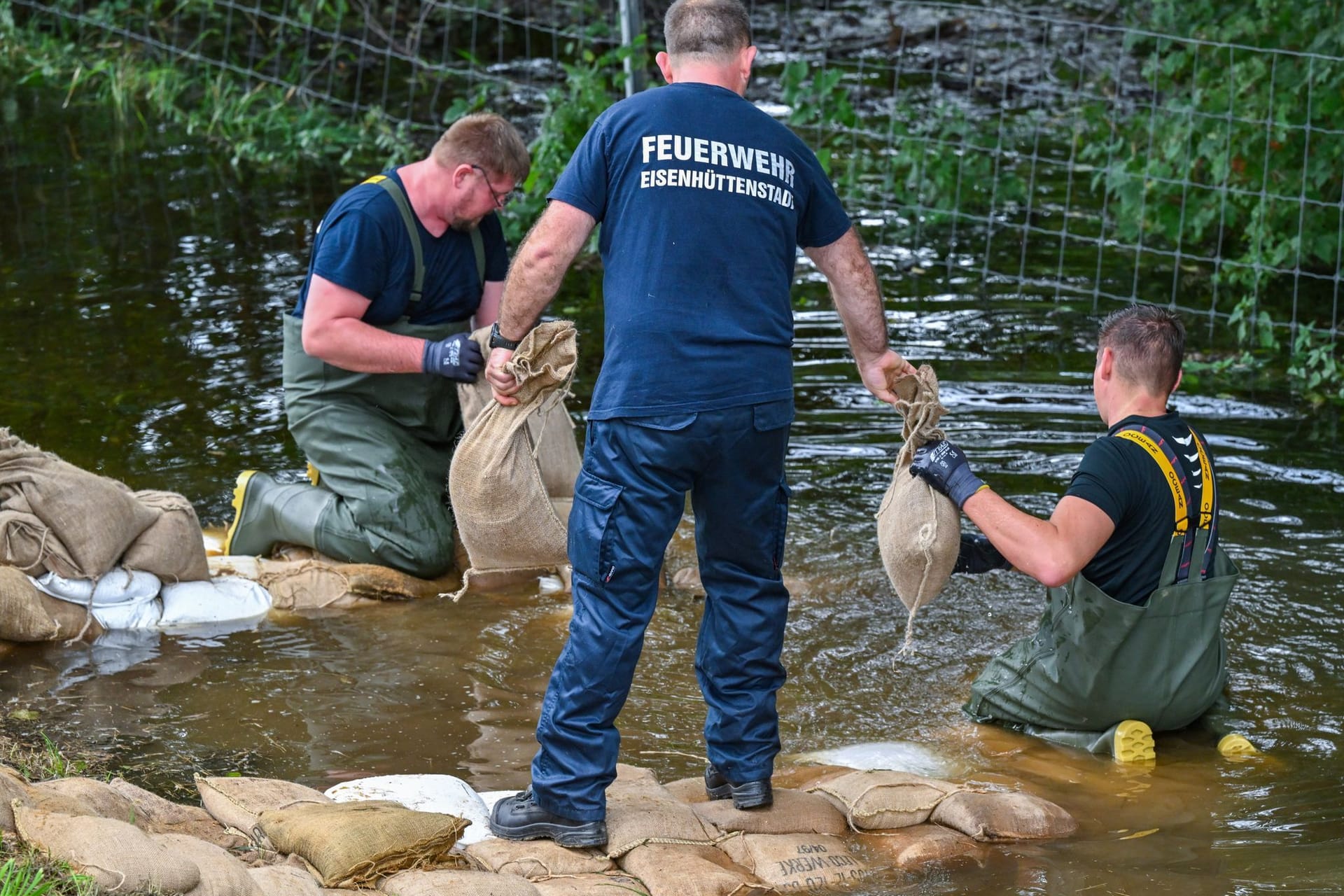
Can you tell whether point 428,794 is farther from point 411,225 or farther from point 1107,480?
point 411,225

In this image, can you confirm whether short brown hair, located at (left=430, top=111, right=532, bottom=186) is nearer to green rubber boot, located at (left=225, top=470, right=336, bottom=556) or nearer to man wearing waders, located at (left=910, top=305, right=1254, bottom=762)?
green rubber boot, located at (left=225, top=470, right=336, bottom=556)

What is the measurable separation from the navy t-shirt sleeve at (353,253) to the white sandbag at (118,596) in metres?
1.15

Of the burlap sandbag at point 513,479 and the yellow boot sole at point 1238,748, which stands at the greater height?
the burlap sandbag at point 513,479

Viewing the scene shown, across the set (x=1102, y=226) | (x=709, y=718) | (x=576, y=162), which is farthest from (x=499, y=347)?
(x=1102, y=226)

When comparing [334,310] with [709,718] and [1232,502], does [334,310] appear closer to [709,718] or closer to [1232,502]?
[709,718]

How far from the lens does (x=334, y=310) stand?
516 cm

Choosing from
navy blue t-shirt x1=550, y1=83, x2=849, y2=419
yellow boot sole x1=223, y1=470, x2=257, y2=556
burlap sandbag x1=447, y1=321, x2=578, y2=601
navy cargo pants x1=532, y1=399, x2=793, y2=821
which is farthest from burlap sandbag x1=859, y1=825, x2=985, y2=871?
yellow boot sole x1=223, y1=470, x2=257, y2=556

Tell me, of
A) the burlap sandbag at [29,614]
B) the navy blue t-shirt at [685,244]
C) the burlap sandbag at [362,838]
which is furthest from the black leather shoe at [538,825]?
the burlap sandbag at [29,614]

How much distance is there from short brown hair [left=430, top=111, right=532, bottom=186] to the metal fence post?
303 centimetres

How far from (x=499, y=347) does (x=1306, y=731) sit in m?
2.43

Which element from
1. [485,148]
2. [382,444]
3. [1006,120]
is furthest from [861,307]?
[1006,120]

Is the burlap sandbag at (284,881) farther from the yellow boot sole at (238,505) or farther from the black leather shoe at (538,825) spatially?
the yellow boot sole at (238,505)

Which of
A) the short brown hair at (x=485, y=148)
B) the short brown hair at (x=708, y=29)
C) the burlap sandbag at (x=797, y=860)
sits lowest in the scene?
the burlap sandbag at (x=797, y=860)

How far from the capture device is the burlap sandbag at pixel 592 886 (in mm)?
3188
